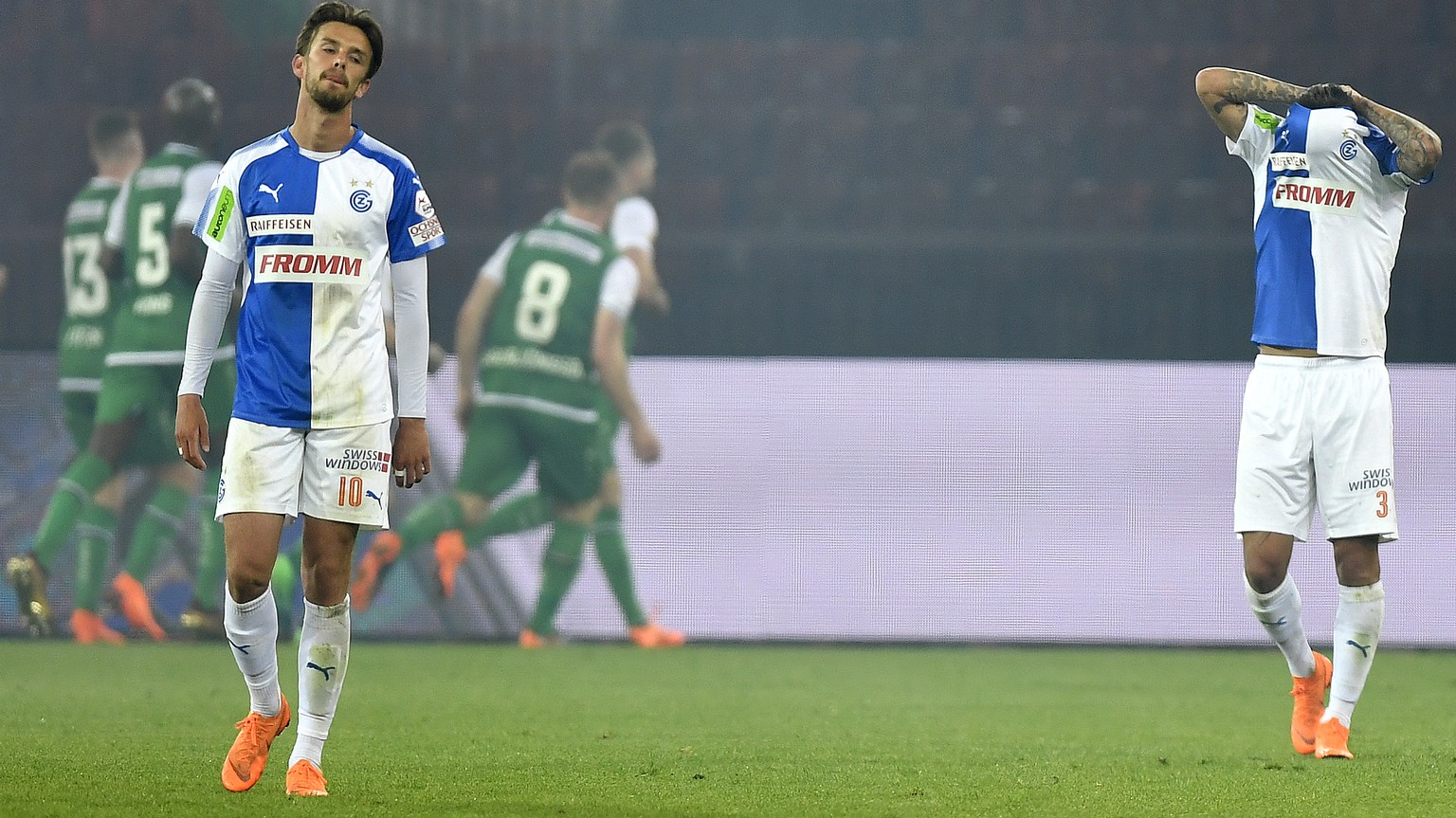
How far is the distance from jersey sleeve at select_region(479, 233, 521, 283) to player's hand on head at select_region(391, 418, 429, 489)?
16.4 feet

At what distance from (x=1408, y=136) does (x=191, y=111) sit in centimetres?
607

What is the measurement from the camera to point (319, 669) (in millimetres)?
3670

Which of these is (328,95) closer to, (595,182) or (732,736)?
(732,736)

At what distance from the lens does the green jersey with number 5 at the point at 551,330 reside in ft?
28.2

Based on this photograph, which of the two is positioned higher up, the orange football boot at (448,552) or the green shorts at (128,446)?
the green shorts at (128,446)

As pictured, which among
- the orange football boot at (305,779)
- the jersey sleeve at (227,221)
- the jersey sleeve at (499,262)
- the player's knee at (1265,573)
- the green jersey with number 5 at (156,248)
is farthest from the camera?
the jersey sleeve at (499,262)

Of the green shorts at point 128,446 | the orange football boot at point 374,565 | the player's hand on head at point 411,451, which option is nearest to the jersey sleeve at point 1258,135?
the player's hand on head at point 411,451

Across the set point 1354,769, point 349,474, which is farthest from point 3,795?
point 1354,769

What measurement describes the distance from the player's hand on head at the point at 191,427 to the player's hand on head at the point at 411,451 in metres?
0.39

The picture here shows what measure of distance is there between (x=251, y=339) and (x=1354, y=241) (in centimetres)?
277

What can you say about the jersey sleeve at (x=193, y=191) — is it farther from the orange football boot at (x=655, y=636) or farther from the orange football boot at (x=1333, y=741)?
the orange football boot at (x=1333, y=741)

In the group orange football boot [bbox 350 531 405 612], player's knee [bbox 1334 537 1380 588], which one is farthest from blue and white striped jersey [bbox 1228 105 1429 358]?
orange football boot [bbox 350 531 405 612]

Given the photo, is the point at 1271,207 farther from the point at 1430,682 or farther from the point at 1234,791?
the point at 1430,682

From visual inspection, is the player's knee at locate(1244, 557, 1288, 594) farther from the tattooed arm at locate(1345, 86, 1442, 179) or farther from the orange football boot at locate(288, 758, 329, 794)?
the orange football boot at locate(288, 758, 329, 794)
